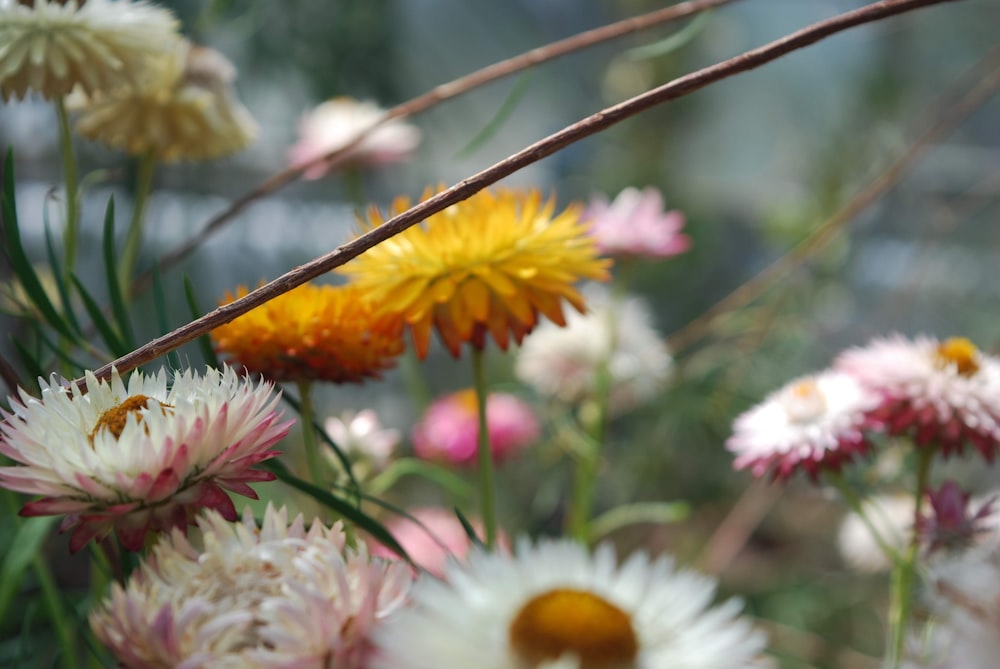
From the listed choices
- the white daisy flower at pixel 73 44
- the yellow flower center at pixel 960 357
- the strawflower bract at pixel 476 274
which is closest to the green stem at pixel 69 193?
the white daisy flower at pixel 73 44

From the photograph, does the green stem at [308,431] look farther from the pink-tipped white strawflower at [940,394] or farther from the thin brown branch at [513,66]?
the pink-tipped white strawflower at [940,394]

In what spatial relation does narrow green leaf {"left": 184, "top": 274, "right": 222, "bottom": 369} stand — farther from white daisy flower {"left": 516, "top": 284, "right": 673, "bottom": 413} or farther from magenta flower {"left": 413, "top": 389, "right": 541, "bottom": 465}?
white daisy flower {"left": 516, "top": 284, "right": 673, "bottom": 413}

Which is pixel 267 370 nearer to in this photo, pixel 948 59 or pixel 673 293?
pixel 673 293

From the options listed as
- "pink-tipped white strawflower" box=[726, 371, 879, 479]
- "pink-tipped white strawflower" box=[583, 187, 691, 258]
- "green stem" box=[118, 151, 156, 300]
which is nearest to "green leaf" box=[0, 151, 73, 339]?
"green stem" box=[118, 151, 156, 300]

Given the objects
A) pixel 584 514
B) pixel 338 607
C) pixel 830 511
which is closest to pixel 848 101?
pixel 830 511

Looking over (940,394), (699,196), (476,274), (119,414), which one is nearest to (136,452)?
(119,414)

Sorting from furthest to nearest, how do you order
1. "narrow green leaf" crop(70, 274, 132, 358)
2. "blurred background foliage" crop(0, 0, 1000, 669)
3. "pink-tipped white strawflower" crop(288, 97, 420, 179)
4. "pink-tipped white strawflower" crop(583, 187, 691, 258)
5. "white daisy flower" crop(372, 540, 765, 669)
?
"blurred background foliage" crop(0, 0, 1000, 669) → "pink-tipped white strawflower" crop(288, 97, 420, 179) → "pink-tipped white strawflower" crop(583, 187, 691, 258) → "narrow green leaf" crop(70, 274, 132, 358) → "white daisy flower" crop(372, 540, 765, 669)
